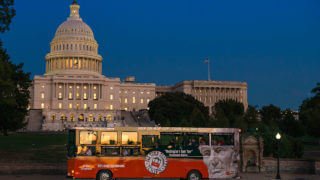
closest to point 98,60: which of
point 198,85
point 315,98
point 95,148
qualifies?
point 198,85

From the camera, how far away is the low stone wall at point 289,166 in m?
32.6

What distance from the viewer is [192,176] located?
86.6 feet

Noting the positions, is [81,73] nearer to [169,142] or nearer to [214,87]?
[214,87]

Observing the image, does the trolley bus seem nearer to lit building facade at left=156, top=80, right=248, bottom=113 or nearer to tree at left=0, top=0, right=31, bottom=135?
tree at left=0, top=0, right=31, bottom=135

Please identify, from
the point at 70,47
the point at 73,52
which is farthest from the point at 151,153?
the point at 70,47

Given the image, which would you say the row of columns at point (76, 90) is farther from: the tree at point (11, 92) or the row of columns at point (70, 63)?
the tree at point (11, 92)

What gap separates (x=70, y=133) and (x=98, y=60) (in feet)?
479

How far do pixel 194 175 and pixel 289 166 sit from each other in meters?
10.6

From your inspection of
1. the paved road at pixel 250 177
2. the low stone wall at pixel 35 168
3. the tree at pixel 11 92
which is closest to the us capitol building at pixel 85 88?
the tree at pixel 11 92

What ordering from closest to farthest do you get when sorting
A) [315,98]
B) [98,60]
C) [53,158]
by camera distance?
[53,158] < [315,98] < [98,60]

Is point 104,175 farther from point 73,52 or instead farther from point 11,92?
point 73,52

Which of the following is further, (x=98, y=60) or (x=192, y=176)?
(x=98, y=60)

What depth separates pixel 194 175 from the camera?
2644cm

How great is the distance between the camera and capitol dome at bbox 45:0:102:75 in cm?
16212
